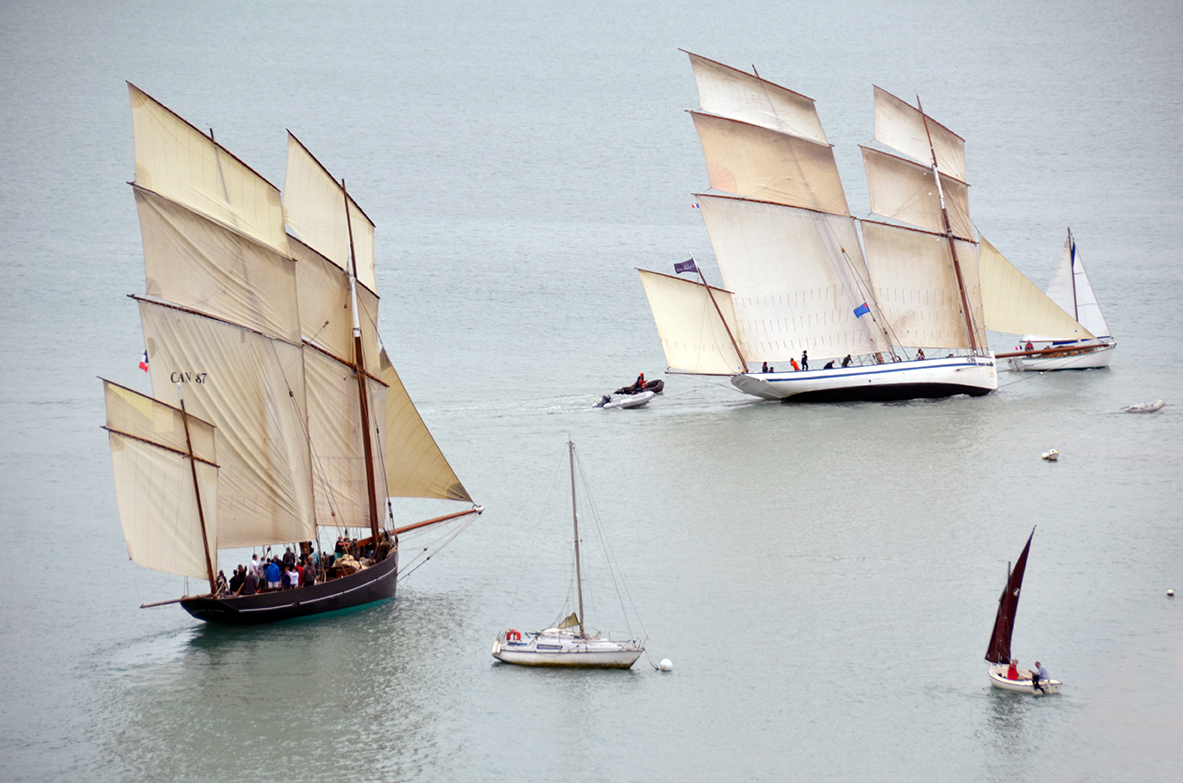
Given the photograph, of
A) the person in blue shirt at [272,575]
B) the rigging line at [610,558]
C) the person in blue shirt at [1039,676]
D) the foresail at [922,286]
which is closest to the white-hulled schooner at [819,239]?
the foresail at [922,286]

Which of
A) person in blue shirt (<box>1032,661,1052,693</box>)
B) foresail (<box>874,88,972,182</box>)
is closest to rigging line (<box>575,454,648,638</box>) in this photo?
person in blue shirt (<box>1032,661,1052,693</box>)

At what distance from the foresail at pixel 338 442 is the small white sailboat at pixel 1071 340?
4135 cm

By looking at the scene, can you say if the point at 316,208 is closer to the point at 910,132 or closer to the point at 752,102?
the point at 752,102

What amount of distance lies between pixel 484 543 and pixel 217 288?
1209 centimetres

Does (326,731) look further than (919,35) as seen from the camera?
No

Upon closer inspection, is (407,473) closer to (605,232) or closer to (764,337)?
(764,337)

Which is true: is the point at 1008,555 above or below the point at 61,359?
below

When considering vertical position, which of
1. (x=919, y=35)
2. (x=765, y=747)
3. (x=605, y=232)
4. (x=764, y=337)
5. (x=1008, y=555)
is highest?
(x=919, y=35)

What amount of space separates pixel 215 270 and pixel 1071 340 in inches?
1891

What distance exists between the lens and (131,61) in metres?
165

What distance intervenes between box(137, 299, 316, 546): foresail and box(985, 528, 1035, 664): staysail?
20.6m

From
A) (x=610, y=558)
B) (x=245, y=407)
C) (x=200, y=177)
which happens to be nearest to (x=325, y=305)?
(x=245, y=407)

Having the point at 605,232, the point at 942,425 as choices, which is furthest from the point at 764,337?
the point at 605,232

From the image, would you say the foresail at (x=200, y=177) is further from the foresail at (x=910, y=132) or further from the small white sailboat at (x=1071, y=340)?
the small white sailboat at (x=1071, y=340)
